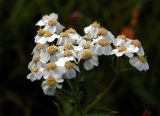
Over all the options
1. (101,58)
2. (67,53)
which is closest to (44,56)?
(67,53)

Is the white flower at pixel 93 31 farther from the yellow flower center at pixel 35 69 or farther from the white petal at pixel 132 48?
the yellow flower center at pixel 35 69

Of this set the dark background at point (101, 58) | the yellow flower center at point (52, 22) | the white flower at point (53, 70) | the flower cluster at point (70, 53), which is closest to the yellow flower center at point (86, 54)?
the flower cluster at point (70, 53)

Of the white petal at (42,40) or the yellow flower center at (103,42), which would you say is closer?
the yellow flower center at (103,42)

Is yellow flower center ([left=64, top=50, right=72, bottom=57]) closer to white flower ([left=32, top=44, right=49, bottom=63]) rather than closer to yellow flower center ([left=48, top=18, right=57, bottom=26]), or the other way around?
white flower ([left=32, top=44, right=49, bottom=63])

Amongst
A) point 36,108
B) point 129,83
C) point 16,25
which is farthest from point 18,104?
point 129,83

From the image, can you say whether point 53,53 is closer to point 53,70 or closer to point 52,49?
point 52,49

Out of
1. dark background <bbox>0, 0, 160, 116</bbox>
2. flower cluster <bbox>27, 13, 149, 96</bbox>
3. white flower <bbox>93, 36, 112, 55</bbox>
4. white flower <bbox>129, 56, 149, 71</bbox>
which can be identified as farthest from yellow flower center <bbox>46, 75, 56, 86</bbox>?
dark background <bbox>0, 0, 160, 116</bbox>

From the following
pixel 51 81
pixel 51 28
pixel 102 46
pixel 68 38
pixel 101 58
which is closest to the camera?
pixel 51 81
